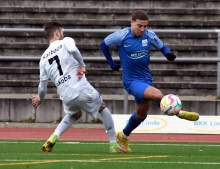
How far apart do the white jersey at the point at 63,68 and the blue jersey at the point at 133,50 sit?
0.78 meters

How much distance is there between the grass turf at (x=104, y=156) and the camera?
27.9 ft

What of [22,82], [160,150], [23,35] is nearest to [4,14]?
[23,35]

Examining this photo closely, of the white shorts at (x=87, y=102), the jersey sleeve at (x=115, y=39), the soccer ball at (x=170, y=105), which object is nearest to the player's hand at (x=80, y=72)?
Answer: the white shorts at (x=87, y=102)

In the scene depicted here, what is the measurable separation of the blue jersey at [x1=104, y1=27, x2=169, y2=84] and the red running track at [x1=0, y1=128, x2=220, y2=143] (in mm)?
2370

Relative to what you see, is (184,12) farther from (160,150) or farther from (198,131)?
(160,150)

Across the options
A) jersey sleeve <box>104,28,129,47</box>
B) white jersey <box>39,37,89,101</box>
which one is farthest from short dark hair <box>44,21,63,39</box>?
jersey sleeve <box>104,28,129,47</box>

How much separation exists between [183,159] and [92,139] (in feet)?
13.5

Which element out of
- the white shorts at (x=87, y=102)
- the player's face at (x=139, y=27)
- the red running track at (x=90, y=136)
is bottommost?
the red running track at (x=90, y=136)

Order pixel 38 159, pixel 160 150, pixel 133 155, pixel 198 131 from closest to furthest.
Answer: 1. pixel 38 159
2. pixel 133 155
3. pixel 160 150
4. pixel 198 131

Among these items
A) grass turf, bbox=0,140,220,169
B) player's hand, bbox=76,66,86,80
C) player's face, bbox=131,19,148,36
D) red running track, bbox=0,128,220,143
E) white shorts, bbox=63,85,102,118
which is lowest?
red running track, bbox=0,128,220,143

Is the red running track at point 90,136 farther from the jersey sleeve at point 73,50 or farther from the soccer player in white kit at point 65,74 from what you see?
the jersey sleeve at point 73,50

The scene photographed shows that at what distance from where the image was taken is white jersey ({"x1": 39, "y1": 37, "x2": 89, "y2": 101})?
10406mm

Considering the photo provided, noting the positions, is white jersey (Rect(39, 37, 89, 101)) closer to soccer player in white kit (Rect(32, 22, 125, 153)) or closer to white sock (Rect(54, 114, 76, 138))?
soccer player in white kit (Rect(32, 22, 125, 153))

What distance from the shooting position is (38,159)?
928 cm
